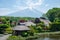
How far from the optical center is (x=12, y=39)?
28.7m

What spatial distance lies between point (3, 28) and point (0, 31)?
954 millimetres

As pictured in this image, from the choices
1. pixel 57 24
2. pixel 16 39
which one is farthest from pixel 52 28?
pixel 16 39

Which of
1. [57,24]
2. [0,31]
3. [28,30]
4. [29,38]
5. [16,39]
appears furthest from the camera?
[57,24]

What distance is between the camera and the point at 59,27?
4922 cm

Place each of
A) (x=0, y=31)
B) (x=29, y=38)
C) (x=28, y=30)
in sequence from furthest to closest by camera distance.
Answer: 1. (x=0, y=31)
2. (x=28, y=30)
3. (x=29, y=38)

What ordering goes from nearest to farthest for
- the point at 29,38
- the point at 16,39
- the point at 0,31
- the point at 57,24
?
the point at 16,39, the point at 29,38, the point at 0,31, the point at 57,24

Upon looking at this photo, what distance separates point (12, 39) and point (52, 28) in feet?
70.0

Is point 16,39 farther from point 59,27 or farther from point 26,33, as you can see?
point 59,27

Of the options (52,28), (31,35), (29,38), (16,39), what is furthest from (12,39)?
(52,28)

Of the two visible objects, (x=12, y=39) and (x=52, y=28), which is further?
(x=52, y=28)

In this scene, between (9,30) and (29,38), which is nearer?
(29,38)

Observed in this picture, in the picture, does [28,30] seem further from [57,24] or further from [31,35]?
[57,24]

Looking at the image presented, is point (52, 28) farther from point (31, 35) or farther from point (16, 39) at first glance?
point (16, 39)

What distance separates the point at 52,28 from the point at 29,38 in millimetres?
17154
